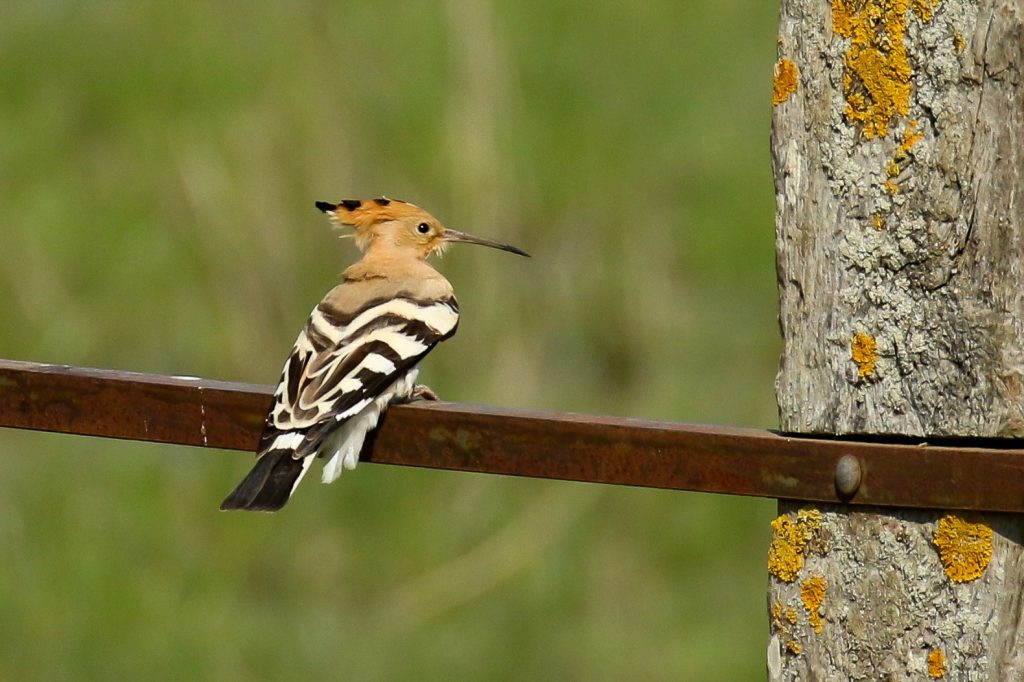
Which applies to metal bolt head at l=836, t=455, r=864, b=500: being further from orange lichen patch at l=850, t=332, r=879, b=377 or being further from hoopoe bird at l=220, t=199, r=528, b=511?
hoopoe bird at l=220, t=199, r=528, b=511

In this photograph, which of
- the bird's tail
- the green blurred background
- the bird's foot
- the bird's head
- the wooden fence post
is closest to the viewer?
the wooden fence post

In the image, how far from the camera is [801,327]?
2605 millimetres

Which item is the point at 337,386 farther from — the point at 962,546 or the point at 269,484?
the point at 962,546

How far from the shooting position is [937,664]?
8.34 feet

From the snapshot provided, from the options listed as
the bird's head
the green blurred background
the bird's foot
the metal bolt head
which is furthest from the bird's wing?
the green blurred background

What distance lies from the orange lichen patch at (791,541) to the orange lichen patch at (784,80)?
595 millimetres

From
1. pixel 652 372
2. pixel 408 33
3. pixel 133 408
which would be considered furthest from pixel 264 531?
pixel 133 408

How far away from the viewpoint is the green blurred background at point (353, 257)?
630 cm

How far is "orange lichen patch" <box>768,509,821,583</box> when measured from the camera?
2633mm

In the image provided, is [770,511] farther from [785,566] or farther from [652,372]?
[785,566]

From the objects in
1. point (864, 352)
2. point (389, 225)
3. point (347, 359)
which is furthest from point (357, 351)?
point (864, 352)

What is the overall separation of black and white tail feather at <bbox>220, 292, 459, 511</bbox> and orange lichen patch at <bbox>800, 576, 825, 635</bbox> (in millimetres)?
1018

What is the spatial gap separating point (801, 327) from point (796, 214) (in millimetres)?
161

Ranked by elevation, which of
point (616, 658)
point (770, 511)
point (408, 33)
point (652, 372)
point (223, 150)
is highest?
point (408, 33)
